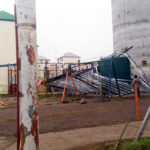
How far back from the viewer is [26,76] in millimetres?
2559

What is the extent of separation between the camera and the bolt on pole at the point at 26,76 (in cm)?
252

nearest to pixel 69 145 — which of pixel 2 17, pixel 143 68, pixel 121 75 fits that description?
pixel 121 75

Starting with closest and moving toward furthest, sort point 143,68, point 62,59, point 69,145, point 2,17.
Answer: point 69,145 → point 143,68 → point 2,17 → point 62,59

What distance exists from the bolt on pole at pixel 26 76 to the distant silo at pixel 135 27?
1830cm

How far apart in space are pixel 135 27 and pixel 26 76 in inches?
757

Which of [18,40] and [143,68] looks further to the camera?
[143,68]

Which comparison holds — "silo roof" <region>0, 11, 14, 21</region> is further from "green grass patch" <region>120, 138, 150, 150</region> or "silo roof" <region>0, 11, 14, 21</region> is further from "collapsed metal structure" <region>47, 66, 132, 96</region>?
"green grass patch" <region>120, 138, 150, 150</region>

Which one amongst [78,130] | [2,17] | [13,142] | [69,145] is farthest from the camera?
[2,17]

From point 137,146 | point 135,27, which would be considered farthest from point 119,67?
point 137,146

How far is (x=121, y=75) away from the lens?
676 inches

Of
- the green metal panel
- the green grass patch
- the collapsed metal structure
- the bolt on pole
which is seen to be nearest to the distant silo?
the green metal panel

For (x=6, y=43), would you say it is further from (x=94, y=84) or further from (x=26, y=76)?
(x=26, y=76)

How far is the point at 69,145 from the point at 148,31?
17.8 meters

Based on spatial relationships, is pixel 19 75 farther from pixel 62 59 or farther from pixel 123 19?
pixel 62 59
